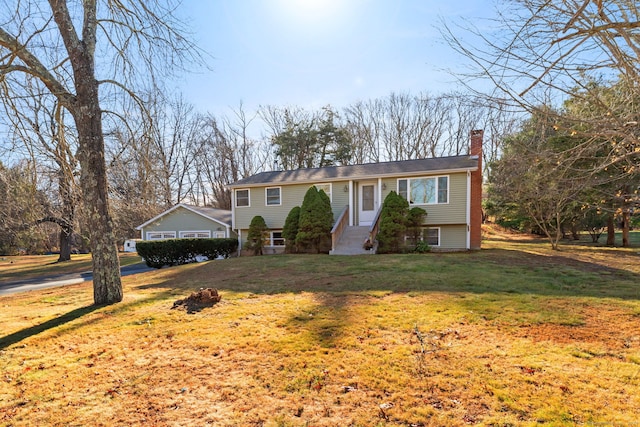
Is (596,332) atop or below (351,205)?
below

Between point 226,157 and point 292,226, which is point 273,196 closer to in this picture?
point 292,226

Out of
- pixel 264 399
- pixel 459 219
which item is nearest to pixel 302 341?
pixel 264 399

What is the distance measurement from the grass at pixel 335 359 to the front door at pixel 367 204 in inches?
364

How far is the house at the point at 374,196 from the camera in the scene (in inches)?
558

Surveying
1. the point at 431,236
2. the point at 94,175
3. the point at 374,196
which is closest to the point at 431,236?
the point at 431,236

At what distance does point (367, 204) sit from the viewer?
16.2 meters

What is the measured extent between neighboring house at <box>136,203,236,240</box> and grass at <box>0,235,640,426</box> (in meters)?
12.7

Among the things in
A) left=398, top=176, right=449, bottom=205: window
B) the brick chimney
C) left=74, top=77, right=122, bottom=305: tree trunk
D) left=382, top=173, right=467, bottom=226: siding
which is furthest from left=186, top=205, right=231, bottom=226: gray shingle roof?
left=74, top=77, right=122, bottom=305: tree trunk

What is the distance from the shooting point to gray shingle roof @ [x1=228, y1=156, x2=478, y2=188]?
46.8 feet

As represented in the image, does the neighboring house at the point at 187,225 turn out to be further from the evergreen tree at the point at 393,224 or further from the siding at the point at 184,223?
the evergreen tree at the point at 393,224

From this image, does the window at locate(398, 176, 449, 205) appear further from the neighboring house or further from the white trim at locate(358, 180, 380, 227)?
the neighboring house

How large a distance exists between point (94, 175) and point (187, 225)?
1493 centimetres

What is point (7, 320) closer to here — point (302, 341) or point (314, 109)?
point (302, 341)

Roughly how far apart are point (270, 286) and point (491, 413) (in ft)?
19.3
